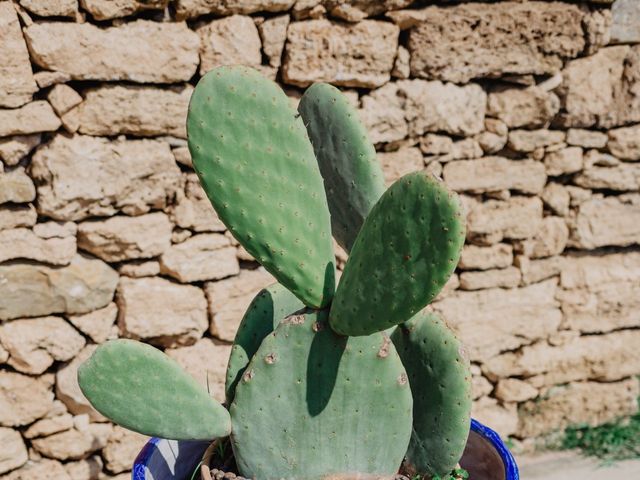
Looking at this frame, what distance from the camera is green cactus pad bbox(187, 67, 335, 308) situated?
4.98 feet

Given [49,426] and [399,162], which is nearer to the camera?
[49,426]

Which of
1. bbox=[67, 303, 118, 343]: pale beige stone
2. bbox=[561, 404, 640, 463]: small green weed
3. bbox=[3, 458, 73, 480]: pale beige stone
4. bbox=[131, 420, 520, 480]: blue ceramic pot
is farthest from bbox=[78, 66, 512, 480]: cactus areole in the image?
bbox=[561, 404, 640, 463]: small green weed

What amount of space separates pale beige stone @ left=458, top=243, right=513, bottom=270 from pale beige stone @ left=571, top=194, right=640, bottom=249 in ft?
1.02

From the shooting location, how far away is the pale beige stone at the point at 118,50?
2.34 m

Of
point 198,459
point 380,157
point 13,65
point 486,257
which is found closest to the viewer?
point 198,459

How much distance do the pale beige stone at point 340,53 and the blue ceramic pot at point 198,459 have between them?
1.26m

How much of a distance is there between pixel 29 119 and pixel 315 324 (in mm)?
1243

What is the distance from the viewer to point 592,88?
312cm

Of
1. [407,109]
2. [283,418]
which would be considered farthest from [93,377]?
[407,109]

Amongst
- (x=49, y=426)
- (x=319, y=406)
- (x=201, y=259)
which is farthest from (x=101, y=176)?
(x=319, y=406)

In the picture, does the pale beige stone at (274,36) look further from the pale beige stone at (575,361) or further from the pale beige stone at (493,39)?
the pale beige stone at (575,361)

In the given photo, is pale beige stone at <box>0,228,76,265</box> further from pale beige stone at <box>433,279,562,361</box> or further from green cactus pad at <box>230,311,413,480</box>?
pale beige stone at <box>433,279,562,361</box>

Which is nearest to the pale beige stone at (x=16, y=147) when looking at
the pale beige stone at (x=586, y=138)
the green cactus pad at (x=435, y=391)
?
the green cactus pad at (x=435, y=391)

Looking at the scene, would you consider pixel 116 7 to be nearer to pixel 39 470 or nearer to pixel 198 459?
pixel 198 459
